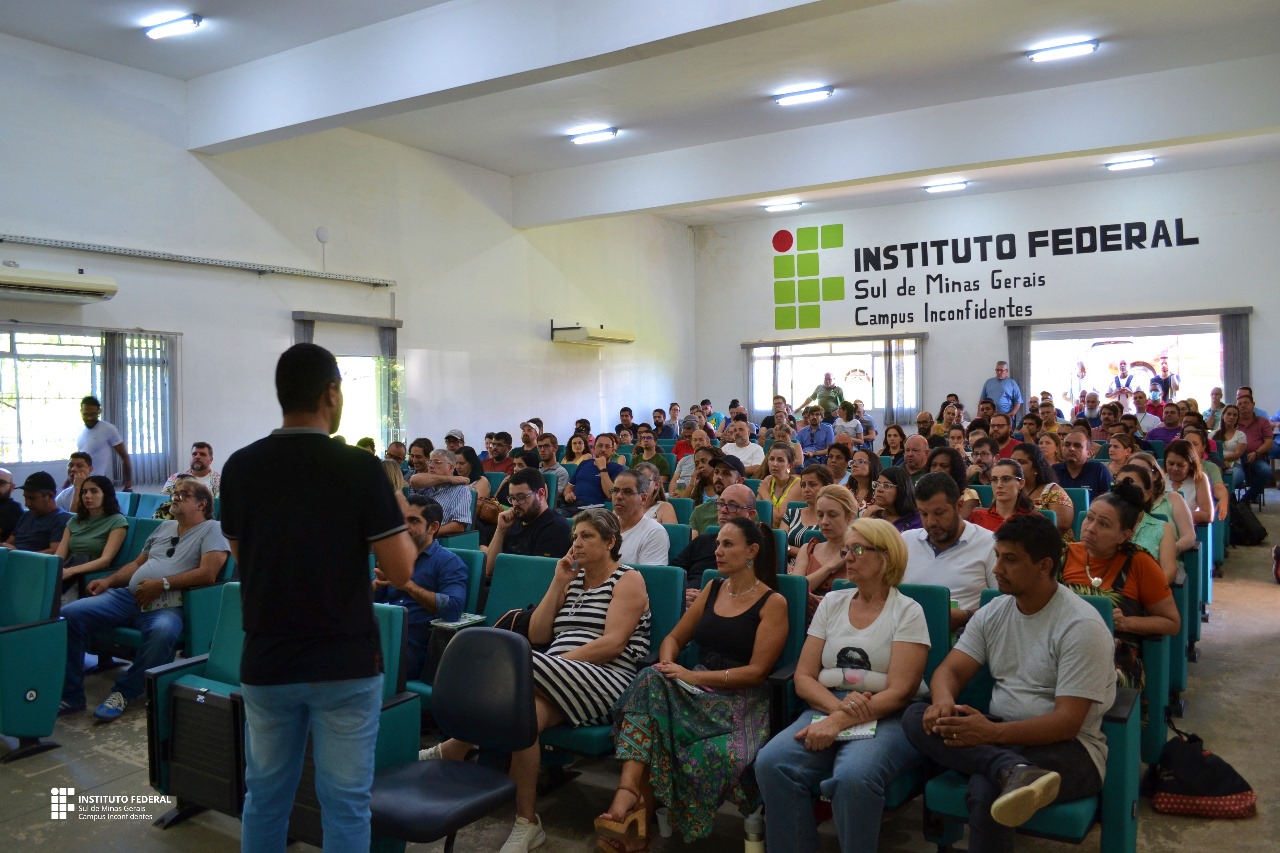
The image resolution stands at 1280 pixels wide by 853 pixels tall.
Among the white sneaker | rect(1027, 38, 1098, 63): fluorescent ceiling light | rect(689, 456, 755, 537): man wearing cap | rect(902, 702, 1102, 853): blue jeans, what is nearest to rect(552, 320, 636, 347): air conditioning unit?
rect(1027, 38, 1098, 63): fluorescent ceiling light

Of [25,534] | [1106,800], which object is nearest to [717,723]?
[1106,800]

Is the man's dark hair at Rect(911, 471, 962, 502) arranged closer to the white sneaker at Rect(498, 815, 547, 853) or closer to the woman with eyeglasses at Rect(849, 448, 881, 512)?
the woman with eyeglasses at Rect(849, 448, 881, 512)

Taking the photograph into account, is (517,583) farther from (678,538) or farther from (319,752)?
(319,752)

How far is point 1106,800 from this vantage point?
240 centimetres

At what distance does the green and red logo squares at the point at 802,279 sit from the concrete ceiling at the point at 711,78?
4.45m

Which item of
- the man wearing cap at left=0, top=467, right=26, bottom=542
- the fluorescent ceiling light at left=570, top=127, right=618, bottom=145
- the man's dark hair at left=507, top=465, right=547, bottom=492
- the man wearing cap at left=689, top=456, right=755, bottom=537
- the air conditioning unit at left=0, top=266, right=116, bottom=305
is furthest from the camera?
the fluorescent ceiling light at left=570, top=127, right=618, bottom=145

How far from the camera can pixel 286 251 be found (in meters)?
Result: 8.93

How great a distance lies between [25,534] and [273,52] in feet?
13.9

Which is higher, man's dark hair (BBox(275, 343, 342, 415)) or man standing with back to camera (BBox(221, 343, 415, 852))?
man's dark hair (BBox(275, 343, 342, 415))

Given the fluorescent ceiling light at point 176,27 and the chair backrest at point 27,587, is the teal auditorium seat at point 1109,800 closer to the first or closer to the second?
the chair backrest at point 27,587

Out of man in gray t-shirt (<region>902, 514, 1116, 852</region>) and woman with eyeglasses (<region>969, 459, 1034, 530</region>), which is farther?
woman with eyeglasses (<region>969, 459, 1034, 530</region>)

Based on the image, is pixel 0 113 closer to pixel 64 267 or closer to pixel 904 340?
pixel 64 267

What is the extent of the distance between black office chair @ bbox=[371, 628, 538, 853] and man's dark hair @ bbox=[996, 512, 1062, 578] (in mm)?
1356

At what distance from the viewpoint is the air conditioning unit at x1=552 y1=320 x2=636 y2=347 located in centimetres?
1207
